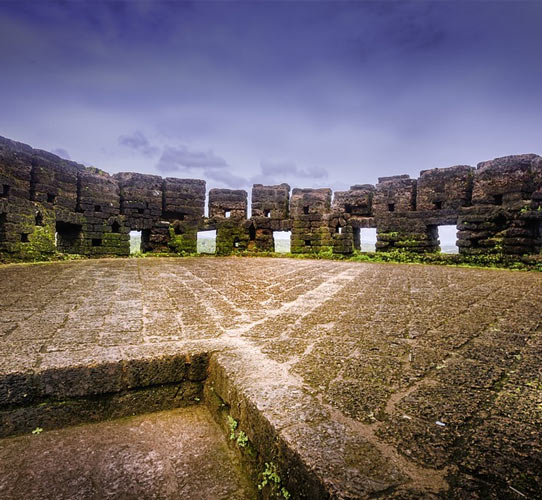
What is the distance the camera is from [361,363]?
1.77 m

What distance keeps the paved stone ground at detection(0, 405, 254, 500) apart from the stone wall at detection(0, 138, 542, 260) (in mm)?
9327

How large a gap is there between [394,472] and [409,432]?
0.22 m

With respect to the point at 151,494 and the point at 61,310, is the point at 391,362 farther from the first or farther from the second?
the point at 61,310

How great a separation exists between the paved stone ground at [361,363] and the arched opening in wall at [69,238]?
8.62 m

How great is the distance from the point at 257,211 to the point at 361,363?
12.9 metres

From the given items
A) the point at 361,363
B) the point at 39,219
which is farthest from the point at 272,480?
the point at 39,219

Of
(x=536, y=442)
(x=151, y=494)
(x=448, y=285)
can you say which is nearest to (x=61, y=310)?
(x=151, y=494)

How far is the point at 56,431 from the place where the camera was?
63.1 inches

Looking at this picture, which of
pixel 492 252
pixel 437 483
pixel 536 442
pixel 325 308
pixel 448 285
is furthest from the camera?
pixel 492 252

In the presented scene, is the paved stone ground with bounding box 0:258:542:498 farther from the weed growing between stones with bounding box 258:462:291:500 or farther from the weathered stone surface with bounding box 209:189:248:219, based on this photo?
the weathered stone surface with bounding box 209:189:248:219

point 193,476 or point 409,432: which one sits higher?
point 409,432

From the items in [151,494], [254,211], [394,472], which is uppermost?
[254,211]

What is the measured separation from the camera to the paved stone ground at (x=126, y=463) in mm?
1252

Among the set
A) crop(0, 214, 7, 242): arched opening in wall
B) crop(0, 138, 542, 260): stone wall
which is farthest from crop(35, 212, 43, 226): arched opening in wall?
crop(0, 214, 7, 242): arched opening in wall
